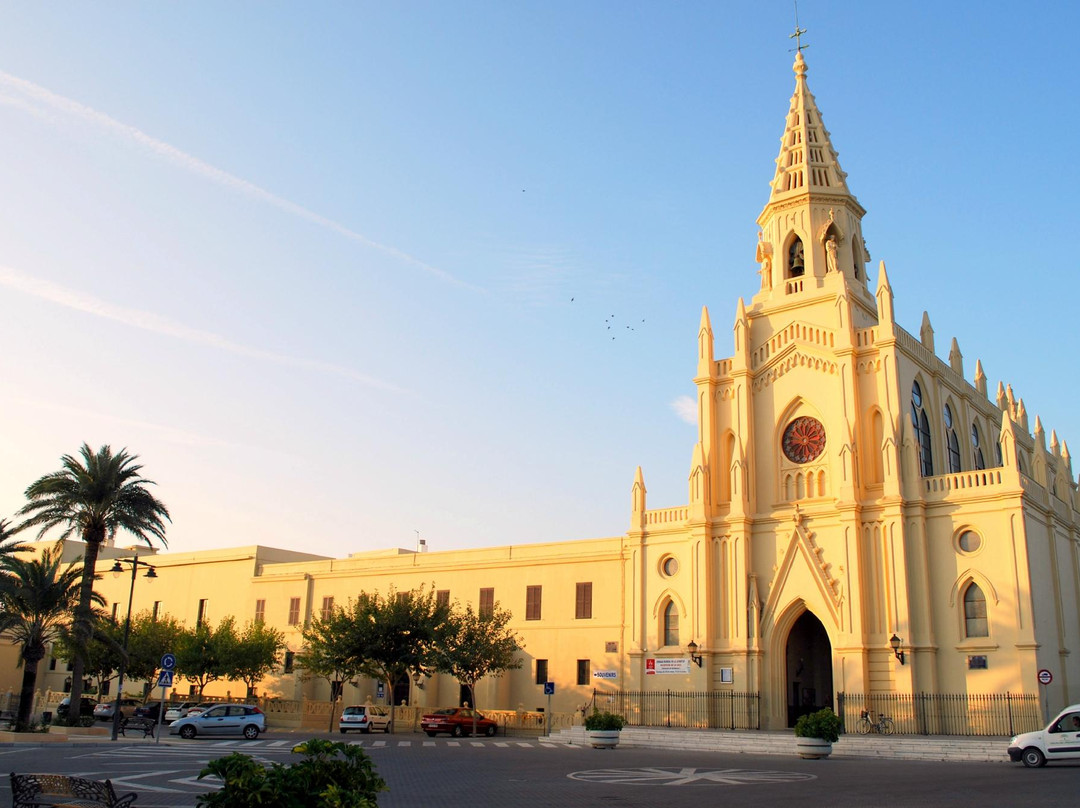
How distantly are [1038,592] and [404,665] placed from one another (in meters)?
24.0

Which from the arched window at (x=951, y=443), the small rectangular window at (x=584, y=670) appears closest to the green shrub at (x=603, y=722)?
the small rectangular window at (x=584, y=670)

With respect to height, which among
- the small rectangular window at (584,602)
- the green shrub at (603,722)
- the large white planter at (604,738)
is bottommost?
the large white planter at (604,738)

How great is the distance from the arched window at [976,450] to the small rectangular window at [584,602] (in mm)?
17495

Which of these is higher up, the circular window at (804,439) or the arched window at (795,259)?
the arched window at (795,259)

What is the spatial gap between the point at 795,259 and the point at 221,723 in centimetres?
2974

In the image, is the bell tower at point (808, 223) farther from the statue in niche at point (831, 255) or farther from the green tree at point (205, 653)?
the green tree at point (205, 653)

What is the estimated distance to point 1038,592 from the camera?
3266cm

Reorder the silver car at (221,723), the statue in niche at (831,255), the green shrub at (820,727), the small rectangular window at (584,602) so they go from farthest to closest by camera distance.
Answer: the small rectangular window at (584,602)
the statue in niche at (831,255)
the silver car at (221,723)
the green shrub at (820,727)

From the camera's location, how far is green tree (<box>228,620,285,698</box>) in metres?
47.6

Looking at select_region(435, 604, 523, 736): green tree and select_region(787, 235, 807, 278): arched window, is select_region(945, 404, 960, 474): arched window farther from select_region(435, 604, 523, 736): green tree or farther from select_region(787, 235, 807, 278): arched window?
select_region(435, 604, 523, 736): green tree

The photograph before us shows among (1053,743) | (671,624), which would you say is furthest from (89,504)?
(1053,743)

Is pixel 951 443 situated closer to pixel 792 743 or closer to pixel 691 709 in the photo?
pixel 691 709

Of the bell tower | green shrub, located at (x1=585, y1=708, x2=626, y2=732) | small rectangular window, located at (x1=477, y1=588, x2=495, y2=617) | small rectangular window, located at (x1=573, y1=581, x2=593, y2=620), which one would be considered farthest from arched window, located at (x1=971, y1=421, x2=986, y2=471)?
small rectangular window, located at (x1=477, y1=588, x2=495, y2=617)

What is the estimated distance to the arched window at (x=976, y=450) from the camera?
139ft
